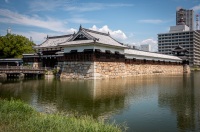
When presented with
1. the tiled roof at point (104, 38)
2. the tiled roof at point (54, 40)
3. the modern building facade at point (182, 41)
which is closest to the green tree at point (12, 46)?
the tiled roof at point (54, 40)

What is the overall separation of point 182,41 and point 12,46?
89.5m

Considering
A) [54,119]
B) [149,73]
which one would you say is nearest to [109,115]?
[54,119]

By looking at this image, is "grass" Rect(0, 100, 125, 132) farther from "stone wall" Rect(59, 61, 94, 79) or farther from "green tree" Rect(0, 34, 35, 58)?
"green tree" Rect(0, 34, 35, 58)

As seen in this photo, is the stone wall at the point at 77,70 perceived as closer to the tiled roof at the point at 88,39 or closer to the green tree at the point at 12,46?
the tiled roof at the point at 88,39

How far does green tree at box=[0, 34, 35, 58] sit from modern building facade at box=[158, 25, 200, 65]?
7278cm

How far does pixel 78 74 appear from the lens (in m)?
35.0

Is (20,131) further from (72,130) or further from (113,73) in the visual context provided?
(113,73)

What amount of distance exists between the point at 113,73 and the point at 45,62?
1537 cm

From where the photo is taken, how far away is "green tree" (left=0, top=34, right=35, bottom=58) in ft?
172

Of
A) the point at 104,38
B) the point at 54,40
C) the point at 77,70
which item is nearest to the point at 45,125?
the point at 77,70

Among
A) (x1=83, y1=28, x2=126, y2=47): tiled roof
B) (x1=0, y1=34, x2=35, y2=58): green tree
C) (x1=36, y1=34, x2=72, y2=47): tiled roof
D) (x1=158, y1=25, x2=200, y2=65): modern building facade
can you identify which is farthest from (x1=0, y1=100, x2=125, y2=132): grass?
(x1=158, y1=25, x2=200, y2=65): modern building facade

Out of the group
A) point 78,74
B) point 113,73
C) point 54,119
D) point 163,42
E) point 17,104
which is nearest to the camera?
point 54,119

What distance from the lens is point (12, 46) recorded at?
53.2m

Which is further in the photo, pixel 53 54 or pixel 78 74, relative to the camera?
pixel 53 54
